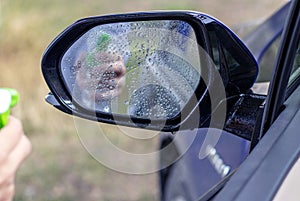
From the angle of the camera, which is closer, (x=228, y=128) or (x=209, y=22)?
(x=209, y=22)

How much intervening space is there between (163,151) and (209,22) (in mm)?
1691

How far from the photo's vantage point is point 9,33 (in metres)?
5.77

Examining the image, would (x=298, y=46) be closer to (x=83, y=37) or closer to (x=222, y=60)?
(x=222, y=60)

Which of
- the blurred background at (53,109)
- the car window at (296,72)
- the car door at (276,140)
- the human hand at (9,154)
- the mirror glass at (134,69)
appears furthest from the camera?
the blurred background at (53,109)

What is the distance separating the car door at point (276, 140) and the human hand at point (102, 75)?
0.46 meters

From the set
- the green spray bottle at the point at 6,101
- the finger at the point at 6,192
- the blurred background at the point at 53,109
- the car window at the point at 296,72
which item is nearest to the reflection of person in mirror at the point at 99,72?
the green spray bottle at the point at 6,101

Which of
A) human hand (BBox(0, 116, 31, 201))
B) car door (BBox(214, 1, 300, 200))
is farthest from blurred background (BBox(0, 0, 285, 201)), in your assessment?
car door (BBox(214, 1, 300, 200))

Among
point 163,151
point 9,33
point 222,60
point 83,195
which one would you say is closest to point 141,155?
point 83,195

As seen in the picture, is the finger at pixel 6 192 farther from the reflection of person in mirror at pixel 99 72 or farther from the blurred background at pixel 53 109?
the blurred background at pixel 53 109

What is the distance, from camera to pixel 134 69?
1531mm

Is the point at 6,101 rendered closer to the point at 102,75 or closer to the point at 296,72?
the point at 102,75

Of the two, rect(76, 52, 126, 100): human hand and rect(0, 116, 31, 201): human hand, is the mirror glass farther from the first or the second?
rect(0, 116, 31, 201): human hand

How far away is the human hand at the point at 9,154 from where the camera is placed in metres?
1.64

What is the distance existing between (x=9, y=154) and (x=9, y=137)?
0.05 meters
